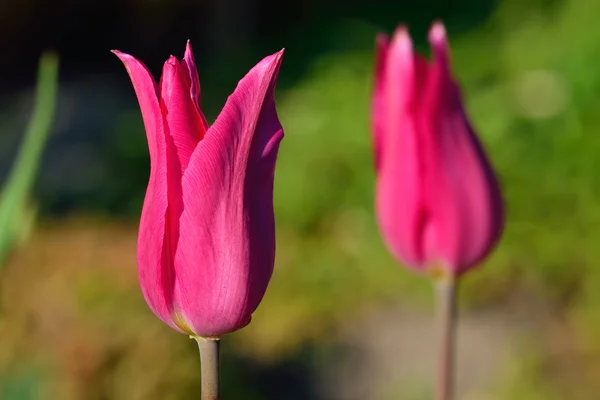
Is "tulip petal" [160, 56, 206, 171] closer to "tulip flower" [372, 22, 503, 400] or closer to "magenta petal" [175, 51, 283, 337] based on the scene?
A: "magenta petal" [175, 51, 283, 337]

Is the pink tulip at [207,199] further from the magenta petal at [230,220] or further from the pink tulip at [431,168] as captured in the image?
the pink tulip at [431,168]

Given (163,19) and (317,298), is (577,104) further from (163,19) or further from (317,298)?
(163,19)

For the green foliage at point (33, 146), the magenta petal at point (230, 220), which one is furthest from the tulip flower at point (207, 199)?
the green foliage at point (33, 146)

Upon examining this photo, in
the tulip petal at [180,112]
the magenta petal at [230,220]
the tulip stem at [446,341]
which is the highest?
the tulip petal at [180,112]

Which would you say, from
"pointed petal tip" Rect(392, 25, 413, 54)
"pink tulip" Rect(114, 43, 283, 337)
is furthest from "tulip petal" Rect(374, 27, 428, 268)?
"pink tulip" Rect(114, 43, 283, 337)

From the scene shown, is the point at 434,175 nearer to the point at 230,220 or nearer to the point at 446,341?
the point at 446,341

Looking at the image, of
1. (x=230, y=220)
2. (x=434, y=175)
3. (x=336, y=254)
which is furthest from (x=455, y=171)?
(x=336, y=254)

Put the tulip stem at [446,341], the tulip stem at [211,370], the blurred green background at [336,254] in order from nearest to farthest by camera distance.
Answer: the tulip stem at [211,370]
the tulip stem at [446,341]
the blurred green background at [336,254]

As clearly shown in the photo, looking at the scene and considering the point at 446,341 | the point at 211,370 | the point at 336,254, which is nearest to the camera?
the point at 211,370

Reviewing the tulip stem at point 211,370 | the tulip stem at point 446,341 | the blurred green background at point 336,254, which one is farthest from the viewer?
the blurred green background at point 336,254
